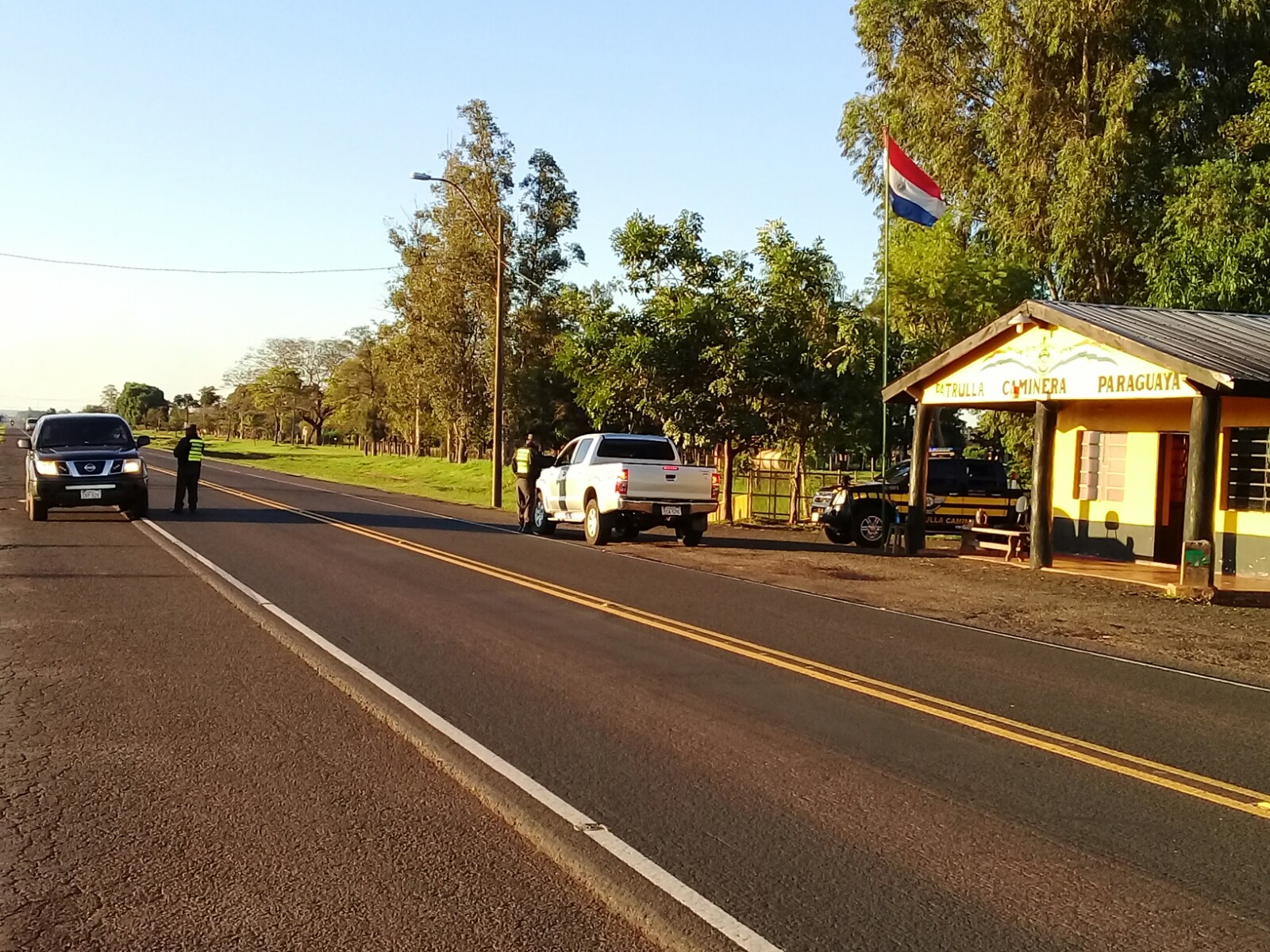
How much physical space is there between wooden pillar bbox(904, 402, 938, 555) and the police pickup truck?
1106 mm

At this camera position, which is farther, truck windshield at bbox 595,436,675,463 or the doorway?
truck windshield at bbox 595,436,675,463

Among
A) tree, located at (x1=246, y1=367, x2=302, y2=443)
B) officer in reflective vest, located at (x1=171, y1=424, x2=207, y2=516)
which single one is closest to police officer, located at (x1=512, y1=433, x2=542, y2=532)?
officer in reflective vest, located at (x1=171, y1=424, x2=207, y2=516)

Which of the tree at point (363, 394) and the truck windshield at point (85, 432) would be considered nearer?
the truck windshield at point (85, 432)

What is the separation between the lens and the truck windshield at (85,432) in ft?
75.2

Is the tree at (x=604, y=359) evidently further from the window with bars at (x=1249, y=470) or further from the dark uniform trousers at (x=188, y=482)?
the window with bars at (x=1249, y=470)

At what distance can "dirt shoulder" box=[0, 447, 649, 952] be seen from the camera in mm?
4445

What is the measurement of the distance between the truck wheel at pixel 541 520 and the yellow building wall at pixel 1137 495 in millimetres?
9456

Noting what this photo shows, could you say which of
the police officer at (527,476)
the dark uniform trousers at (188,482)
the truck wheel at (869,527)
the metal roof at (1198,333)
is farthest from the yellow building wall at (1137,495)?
the dark uniform trousers at (188,482)

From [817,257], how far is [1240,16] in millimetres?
13741

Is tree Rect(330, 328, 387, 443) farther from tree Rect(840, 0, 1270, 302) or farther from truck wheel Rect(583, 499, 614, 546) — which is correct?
truck wheel Rect(583, 499, 614, 546)

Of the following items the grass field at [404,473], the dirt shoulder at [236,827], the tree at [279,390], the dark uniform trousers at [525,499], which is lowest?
the grass field at [404,473]

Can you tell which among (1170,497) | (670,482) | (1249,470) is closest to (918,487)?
(1170,497)

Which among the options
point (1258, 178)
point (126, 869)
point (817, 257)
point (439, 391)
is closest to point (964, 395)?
point (817, 257)

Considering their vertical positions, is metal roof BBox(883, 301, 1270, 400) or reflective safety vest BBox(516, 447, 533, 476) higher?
metal roof BBox(883, 301, 1270, 400)
